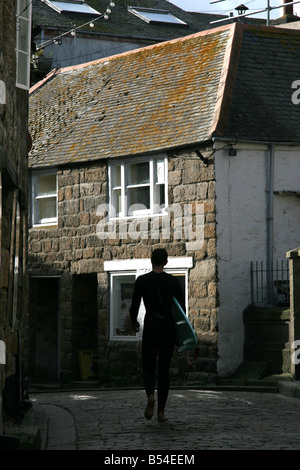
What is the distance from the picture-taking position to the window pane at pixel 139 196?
20000 millimetres

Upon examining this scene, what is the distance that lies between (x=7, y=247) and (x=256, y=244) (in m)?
9.78

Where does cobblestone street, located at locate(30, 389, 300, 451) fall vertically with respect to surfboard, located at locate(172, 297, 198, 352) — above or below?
below

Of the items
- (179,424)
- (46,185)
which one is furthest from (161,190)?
(179,424)

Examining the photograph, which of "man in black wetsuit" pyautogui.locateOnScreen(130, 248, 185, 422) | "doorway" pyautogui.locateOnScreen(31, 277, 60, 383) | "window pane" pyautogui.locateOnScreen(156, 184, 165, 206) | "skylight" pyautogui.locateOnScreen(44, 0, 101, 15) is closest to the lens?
"man in black wetsuit" pyautogui.locateOnScreen(130, 248, 185, 422)

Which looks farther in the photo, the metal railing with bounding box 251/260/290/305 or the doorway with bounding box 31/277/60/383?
the doorway with bounding box 31/277/60/383

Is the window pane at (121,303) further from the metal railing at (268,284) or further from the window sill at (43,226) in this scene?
the metal railing at (268,284)

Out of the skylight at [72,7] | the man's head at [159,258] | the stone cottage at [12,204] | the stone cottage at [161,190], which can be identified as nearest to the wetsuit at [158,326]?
the man's head at [159,258]

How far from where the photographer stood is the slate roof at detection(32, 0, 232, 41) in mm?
30172

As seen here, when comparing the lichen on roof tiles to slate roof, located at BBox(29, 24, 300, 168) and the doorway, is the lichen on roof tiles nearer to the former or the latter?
slate roof, located at BBox(29, 24, 300, 168)

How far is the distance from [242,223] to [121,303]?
358 cm

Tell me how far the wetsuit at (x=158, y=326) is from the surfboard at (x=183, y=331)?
0.05 m

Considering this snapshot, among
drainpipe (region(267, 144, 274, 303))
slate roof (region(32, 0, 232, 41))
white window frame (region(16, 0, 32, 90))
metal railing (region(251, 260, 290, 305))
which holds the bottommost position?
metal railing (region(251, 260, 290, 305))

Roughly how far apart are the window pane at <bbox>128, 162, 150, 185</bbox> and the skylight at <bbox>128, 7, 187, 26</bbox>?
44.9 ft

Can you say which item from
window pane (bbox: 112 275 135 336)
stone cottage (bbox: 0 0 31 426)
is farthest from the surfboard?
window pane (bbox: 112 275 135 336)
